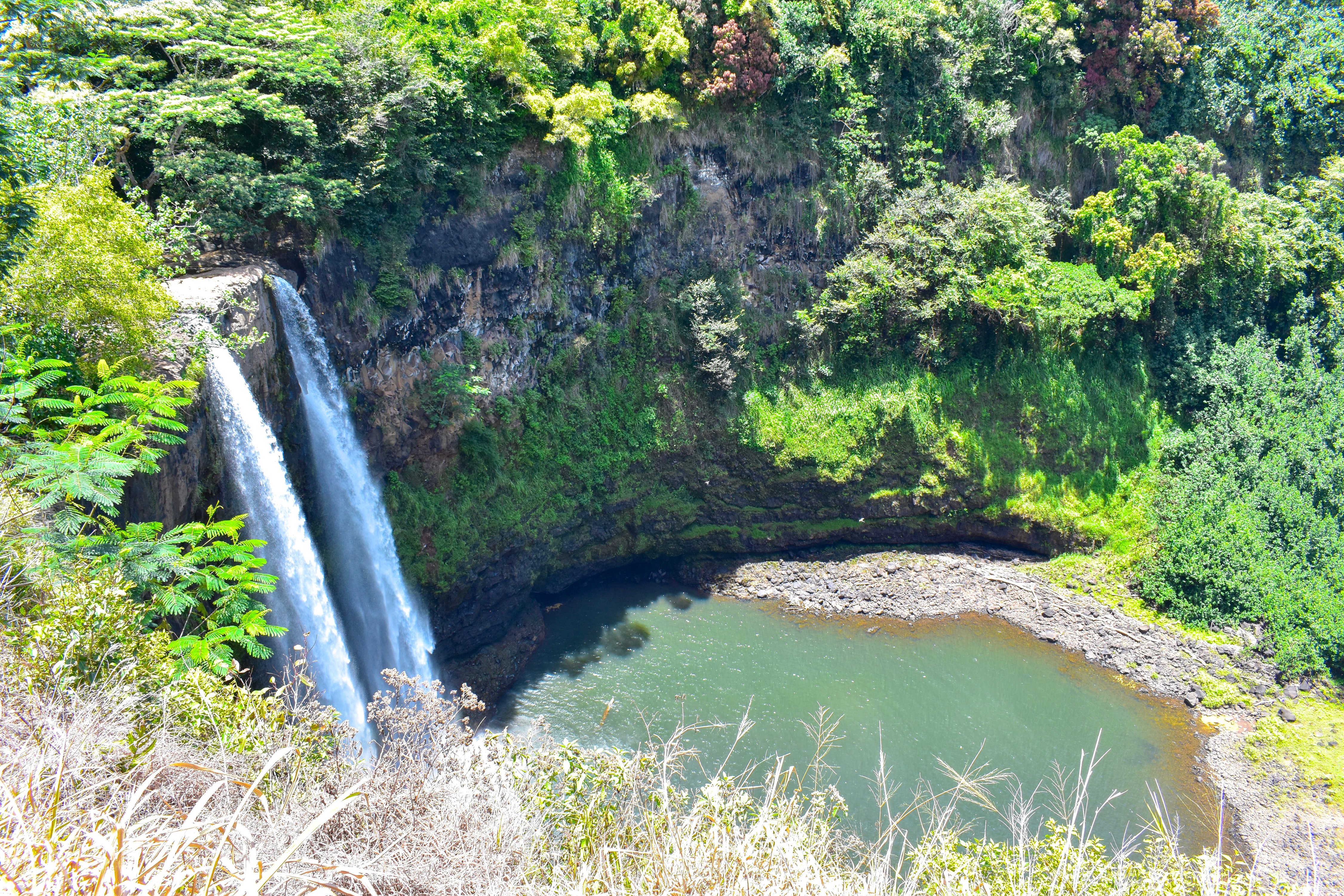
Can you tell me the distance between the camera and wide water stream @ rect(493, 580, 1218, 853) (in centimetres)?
1313

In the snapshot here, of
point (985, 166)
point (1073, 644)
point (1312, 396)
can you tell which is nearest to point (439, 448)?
point (1073, 644)

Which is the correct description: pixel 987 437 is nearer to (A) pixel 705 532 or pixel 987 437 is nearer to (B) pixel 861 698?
(A) pixel 705 532

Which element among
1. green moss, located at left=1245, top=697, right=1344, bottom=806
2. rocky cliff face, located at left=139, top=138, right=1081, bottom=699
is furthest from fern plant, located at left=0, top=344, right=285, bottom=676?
green moss, located at left=1245, top=697, right=1344, bottom=806

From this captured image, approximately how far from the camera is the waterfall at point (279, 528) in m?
9.50

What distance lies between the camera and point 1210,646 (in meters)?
15.7

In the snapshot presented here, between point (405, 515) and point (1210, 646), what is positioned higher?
point (405, 515)

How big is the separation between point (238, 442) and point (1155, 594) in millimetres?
17942

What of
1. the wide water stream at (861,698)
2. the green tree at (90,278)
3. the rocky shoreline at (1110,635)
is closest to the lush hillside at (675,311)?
the green tree at (90,278)

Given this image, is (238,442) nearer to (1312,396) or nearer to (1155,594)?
(1155,594)

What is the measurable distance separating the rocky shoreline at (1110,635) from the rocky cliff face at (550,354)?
71 cm

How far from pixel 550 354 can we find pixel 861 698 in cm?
941

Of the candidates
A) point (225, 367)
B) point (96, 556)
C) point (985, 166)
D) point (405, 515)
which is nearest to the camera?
point (96, 556)

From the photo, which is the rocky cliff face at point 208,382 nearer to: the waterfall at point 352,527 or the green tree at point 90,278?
the waterfall at point 352,527

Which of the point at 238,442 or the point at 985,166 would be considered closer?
the point at 238,442
